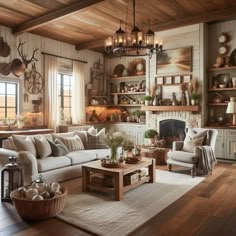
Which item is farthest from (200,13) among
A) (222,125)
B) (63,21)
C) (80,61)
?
(80,61)

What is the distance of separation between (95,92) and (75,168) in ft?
14.7

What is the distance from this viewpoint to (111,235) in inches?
108

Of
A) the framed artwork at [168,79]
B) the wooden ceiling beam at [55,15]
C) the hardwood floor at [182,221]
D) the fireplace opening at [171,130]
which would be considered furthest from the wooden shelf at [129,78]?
the hardwood floor at [182,221]

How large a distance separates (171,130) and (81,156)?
335 centimetres

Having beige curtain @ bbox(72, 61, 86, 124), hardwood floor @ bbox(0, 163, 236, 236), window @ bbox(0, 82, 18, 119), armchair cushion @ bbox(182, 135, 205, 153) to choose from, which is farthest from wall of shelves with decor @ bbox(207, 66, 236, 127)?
window @ bbox(0, 82, 18, 119)

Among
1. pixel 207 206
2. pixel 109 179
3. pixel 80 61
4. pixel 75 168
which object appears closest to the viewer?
pixel 207 206

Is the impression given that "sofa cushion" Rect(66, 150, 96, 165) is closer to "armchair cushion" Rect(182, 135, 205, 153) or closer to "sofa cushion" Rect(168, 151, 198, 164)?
"sofa cushion" Rect(168, 151, 198, 164)

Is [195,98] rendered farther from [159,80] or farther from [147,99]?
[147,99]

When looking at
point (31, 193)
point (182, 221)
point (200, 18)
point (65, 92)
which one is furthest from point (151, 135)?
point (31, 193)

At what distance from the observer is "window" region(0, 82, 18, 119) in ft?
21.9

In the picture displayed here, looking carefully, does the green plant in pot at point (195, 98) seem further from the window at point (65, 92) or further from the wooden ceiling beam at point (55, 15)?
the window at point (65, 92)

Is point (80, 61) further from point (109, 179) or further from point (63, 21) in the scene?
point (109, 179)

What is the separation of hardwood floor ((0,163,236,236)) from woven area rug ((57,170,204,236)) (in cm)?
12

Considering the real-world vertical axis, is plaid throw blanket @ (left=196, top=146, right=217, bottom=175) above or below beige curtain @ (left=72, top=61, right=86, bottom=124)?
below
